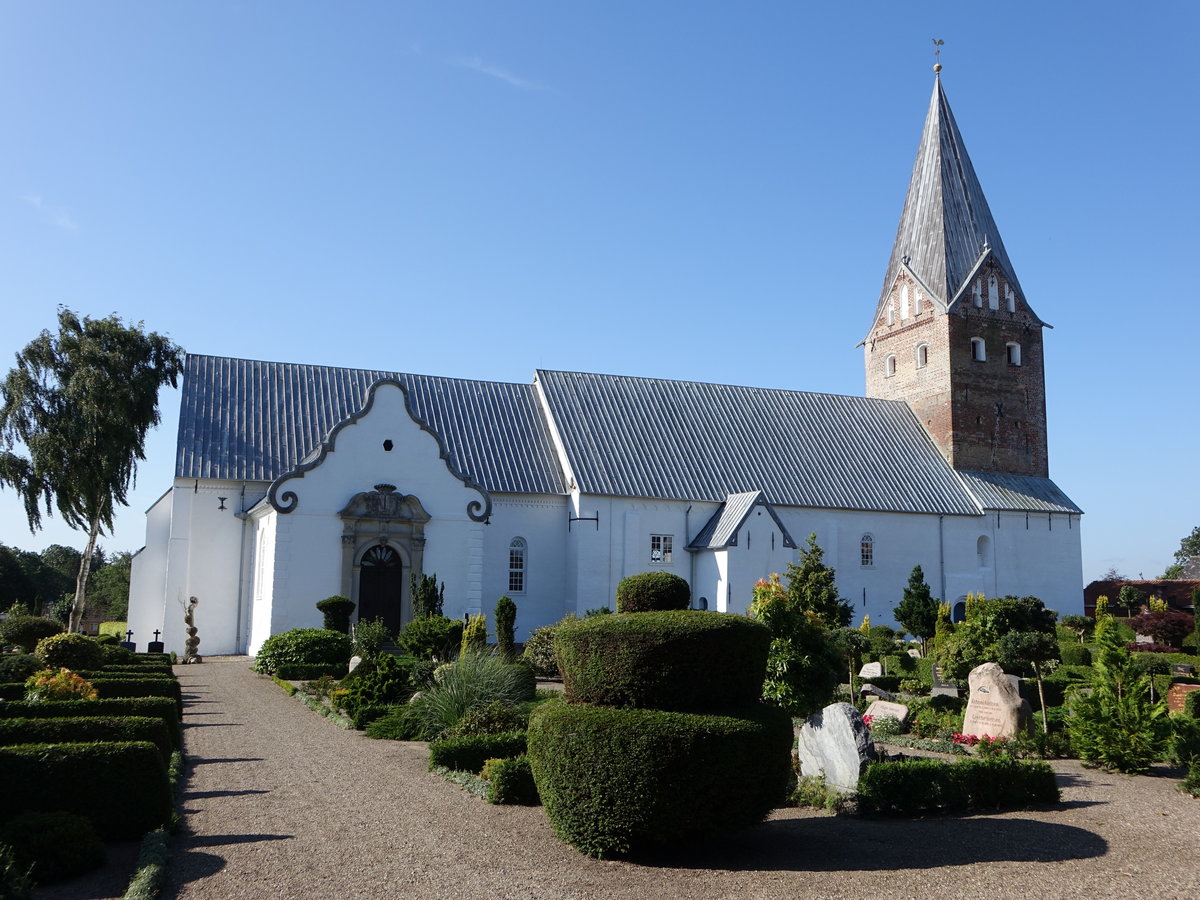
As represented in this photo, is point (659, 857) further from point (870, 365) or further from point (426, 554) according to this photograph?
point (870, 365)

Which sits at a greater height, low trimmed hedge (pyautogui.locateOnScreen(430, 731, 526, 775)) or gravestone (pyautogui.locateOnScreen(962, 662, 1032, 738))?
gravestone (pyautogui.locateOnScreen(962, 662, 1032, 738))

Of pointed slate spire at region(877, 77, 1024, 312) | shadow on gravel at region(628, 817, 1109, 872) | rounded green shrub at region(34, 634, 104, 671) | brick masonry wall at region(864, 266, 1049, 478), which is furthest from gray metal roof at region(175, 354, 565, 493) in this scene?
shadow on gravel at region(628, 817, 1109, 872)

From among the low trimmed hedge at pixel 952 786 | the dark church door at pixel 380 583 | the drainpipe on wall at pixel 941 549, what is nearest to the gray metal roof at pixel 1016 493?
the drainpipe on wall at pixel 941 549

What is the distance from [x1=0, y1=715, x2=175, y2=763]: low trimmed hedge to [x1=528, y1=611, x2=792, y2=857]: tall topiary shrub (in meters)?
4.19

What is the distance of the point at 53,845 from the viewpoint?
25.8 ft

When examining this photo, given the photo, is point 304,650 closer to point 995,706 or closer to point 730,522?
point 730,522

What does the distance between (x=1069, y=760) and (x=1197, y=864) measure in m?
5.59

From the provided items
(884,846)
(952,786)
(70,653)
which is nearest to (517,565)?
(70,653)

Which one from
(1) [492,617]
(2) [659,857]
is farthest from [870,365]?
(2) [659,857]

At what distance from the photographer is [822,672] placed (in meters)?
11.8

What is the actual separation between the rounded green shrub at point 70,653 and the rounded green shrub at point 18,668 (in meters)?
1.39

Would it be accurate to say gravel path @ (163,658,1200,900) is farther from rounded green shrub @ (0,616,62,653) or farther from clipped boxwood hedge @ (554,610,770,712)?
rounded green shrub @ (0,616,62,653)

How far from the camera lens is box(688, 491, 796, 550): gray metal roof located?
31016mm

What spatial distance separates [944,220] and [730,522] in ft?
56.1
